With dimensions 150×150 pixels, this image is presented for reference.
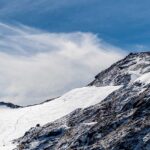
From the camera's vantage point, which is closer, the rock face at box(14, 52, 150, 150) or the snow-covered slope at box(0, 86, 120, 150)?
the rock face at box(14, 52, 150, 150)

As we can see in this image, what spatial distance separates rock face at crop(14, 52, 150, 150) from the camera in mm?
108838

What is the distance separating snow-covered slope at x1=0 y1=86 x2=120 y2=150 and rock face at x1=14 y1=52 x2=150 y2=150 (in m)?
11.3

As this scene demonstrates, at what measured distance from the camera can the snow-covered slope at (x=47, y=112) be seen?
161 metres

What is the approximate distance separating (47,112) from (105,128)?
181 ft

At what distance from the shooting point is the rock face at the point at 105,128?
109m

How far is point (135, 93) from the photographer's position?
456 ft

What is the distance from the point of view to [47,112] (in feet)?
570

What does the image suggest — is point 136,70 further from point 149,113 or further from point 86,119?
point 149,113

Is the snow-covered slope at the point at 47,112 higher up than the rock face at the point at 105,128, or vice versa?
the snow-covered slope at the point at 47,112

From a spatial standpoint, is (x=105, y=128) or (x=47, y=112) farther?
(x=47, y=112)

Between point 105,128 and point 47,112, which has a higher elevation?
point 47,112

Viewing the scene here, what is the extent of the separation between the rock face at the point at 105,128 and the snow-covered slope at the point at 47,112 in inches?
446

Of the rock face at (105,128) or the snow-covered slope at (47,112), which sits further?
the snow-covered slope at (47,112)

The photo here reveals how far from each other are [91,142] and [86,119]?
72.3 ft
